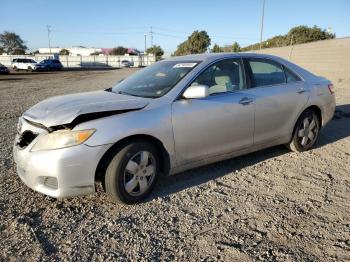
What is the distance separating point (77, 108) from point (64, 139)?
0.40 m

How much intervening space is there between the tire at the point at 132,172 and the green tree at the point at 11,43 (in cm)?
9940

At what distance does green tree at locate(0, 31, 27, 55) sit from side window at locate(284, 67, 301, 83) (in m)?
98.5

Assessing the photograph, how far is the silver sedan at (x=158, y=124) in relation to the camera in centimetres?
355

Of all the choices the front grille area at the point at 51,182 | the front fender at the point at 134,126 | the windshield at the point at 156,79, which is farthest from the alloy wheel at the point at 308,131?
the front grille area at the point at 51,182

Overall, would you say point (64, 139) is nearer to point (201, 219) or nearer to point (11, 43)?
point (201, 219)

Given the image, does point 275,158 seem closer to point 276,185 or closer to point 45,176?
point 276,185

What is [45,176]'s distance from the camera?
354cm

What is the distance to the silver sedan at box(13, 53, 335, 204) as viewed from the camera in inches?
140

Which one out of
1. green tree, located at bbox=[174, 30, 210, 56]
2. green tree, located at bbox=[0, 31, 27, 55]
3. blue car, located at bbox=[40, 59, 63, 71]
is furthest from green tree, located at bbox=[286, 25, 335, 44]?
green tree, located at bbox=[0, 31, 27, 55]

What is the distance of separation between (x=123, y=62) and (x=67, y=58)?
9.70 metres

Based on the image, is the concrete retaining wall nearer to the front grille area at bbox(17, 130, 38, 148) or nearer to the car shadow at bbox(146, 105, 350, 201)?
the car shadow at bbox(146, 105, 350, 201)

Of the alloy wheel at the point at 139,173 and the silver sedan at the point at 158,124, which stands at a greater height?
the silver sedan at the point at 158,124

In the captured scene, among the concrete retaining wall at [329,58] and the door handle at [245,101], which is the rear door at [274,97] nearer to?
the door handle at [245,101]

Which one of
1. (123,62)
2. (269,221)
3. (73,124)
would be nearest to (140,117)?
(73,124)
